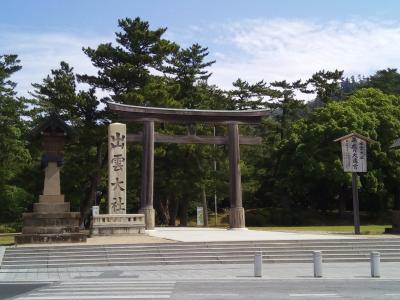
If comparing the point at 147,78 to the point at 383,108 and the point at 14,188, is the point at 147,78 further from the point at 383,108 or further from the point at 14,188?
the point at 383,108

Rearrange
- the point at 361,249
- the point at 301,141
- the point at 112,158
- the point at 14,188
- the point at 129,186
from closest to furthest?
1. the point at 361,249
2. the point at 112,158
3. the point at 14,188
4. the point at 129,186
5. the point at 301,141

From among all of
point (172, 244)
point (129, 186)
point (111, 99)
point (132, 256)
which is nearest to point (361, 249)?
point (172, 244)

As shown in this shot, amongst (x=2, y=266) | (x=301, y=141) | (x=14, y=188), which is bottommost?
(x=2, y=266)

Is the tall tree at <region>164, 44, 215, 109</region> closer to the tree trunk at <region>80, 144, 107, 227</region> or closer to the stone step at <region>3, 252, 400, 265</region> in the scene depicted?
the tree trunk at <region>80, 144, 107, 227</region>

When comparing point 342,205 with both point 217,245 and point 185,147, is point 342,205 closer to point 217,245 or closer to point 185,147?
point 185,147

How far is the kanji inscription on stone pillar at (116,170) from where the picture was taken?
27.1m

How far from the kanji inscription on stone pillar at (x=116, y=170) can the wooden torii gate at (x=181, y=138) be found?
1.39 m

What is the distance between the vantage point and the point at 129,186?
41.3 metres

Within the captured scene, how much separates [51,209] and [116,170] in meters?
6.41

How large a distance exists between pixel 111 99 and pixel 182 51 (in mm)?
11686

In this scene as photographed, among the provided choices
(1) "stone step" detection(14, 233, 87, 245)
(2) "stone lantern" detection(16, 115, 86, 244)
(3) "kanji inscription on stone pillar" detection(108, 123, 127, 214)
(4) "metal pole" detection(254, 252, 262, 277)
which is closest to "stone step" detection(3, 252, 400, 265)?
(1) "stone step" detection(14, 233, 87, 245)

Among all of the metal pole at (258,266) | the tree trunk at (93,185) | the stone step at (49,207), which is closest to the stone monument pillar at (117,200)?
the stone step at (49,207)

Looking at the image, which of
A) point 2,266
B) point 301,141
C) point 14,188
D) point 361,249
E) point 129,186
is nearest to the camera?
point 2,266

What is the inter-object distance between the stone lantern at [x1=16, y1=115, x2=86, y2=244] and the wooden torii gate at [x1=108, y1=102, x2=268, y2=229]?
6415mm
